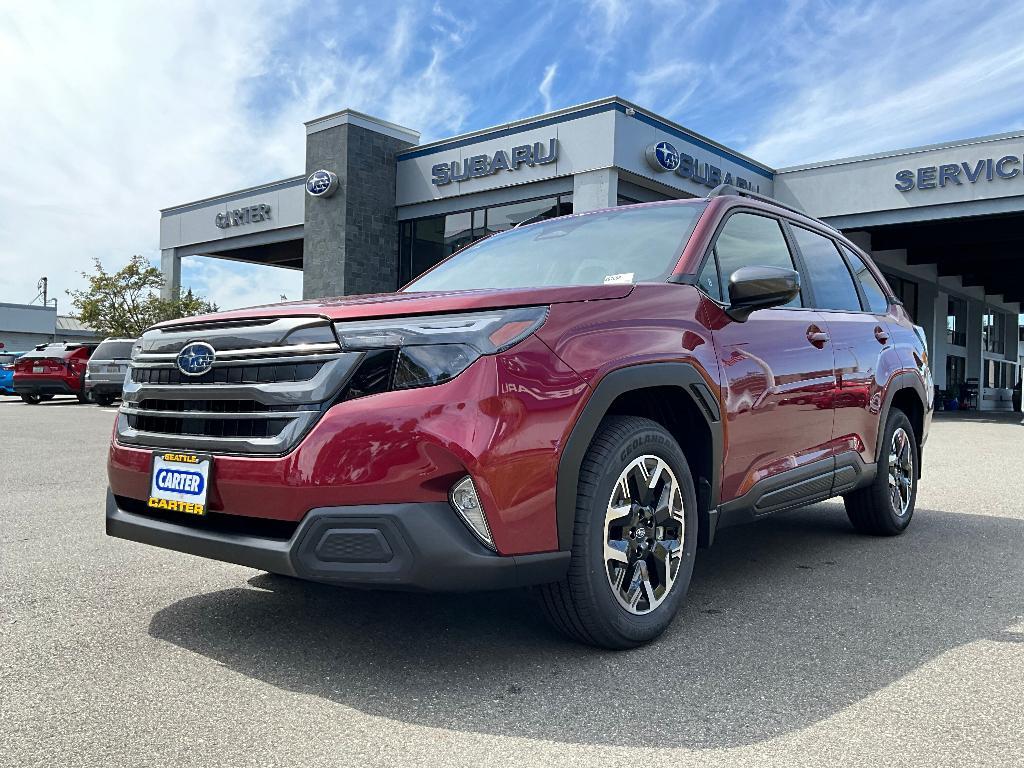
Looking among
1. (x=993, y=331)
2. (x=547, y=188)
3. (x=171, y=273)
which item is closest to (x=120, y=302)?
(x=171, y=273)

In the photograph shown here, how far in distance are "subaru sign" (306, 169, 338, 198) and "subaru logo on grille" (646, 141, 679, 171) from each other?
8.37m

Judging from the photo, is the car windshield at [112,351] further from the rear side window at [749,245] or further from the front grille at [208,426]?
the rear side window at [749,245]

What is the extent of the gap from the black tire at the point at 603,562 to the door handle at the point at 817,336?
1371 mm

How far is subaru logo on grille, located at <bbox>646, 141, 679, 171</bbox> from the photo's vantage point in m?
19.0

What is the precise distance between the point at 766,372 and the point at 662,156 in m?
16.4

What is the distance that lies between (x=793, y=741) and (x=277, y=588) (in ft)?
7.55

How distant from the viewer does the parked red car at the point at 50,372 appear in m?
20.3

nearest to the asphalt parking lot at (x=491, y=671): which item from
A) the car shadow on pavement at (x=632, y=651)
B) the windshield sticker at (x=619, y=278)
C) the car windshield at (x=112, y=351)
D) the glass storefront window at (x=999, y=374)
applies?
the car shadow on pavement at (x=632, y=651)

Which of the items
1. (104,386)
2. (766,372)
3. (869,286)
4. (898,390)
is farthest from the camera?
(104,386)

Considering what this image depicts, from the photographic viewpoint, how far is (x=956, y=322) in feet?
120

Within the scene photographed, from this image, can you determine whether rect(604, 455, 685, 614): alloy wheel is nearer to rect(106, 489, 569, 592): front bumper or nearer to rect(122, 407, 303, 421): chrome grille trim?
rect(106, 489, 569, 592): front bumper

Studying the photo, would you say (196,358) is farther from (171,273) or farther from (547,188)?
(171,273)

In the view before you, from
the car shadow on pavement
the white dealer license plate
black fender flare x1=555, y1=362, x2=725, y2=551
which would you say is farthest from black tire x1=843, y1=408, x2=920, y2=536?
the white dealer license plate

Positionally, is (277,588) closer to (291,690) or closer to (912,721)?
(291,690)
